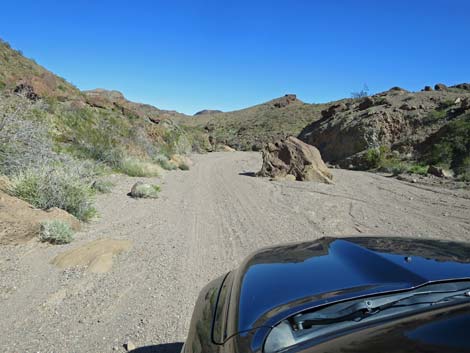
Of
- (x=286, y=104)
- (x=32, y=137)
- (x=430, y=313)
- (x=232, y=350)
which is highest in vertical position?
(x=286, y=104)

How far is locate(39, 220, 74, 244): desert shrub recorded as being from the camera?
6160mm

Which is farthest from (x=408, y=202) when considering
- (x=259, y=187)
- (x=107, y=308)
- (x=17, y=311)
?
(x=17, y=311)

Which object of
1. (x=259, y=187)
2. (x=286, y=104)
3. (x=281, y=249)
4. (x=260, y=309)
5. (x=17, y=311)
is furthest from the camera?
(x=286, y=104)

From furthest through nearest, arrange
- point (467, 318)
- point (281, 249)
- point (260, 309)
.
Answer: point (281, 249)
point (260, 309)
point (467, 318)

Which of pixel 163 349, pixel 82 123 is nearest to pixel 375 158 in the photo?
pixel 82 123

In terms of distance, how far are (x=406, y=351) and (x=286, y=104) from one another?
84.8m

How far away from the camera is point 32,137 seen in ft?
30.2

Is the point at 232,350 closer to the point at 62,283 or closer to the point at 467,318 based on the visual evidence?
the point at 467,318

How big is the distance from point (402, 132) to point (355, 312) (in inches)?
1019

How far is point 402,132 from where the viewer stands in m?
25.2

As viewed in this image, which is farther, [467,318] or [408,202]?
[408,202]

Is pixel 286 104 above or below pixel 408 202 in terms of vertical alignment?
above

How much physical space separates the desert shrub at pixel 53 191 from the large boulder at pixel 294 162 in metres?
9.37

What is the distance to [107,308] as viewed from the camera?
4.30m
